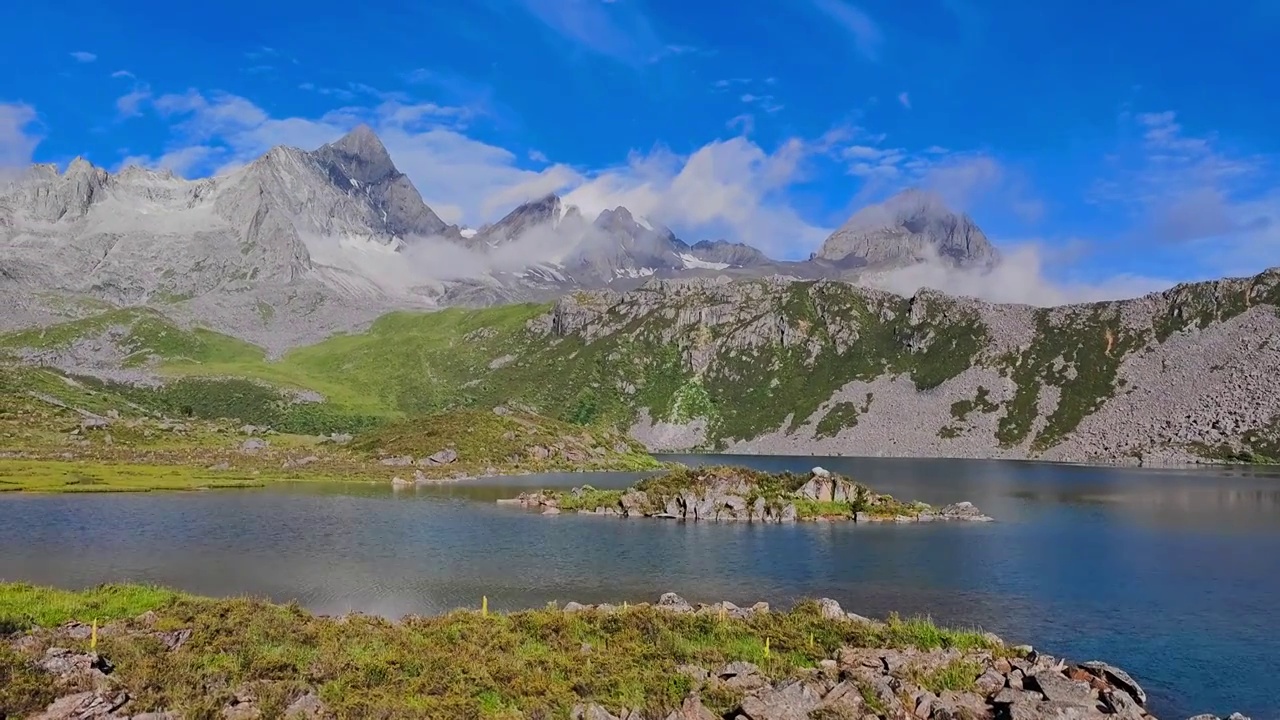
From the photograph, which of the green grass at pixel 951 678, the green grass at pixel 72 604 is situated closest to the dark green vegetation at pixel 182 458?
the green grass at pixel 72 604

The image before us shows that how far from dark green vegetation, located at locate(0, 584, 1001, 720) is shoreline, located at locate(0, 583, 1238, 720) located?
10cm

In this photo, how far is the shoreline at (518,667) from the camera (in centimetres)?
2634

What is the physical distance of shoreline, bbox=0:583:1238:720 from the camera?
2634cm

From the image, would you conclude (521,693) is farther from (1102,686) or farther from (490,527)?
(490,527)

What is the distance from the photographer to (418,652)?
33219mm

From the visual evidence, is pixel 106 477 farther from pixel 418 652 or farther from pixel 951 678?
pixel 951 678

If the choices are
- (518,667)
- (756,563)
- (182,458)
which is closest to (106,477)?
(182,458)

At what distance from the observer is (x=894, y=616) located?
145 feet

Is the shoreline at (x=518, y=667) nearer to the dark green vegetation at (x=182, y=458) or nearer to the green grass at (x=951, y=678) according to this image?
the green grass at (x=951, y=678)

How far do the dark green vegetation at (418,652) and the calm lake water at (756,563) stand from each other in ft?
35.7

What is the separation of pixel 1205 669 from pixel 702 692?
1142 inches

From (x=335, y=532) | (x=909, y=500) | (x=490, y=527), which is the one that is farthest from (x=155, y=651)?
(x=909, y=500)

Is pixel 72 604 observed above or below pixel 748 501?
above

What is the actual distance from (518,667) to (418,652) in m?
4.74
